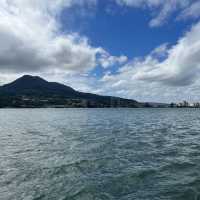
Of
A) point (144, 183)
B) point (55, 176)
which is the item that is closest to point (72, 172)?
point (55, 176)

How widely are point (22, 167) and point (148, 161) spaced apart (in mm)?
10603

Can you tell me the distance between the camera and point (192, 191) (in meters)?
13.8

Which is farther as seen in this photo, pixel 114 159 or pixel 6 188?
pixel 114 159

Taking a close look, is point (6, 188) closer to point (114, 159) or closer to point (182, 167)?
point (114, 159)

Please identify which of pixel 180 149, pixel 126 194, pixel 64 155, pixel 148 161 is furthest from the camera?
pixel 180 149

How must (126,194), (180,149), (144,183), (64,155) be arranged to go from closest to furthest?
1. (126,194)
2. (144,183)
3. (64,155)
4. (180,149)

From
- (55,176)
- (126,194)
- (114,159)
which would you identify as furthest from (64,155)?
(126,194)

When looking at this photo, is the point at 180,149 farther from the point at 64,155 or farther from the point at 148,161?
the point at 64,155

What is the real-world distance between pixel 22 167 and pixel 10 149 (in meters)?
8.92

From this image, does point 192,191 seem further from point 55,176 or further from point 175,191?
point 55,176

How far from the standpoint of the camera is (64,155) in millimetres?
23844

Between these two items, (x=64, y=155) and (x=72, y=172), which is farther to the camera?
(x=64, y=155)

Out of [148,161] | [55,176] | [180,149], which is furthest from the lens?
[180,149]

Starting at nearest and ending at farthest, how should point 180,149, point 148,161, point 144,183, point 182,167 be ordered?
point 144,183 → point 182,167 → point 148,161 → point 180,149
